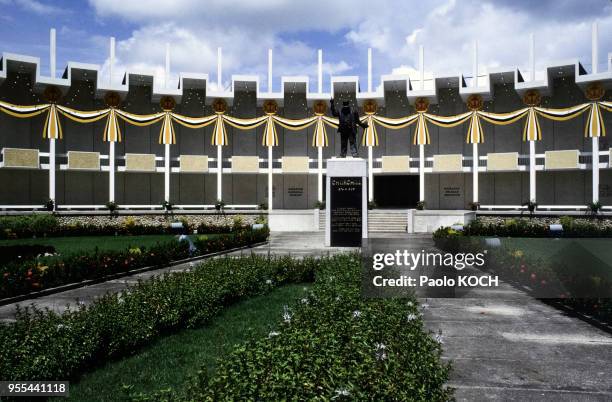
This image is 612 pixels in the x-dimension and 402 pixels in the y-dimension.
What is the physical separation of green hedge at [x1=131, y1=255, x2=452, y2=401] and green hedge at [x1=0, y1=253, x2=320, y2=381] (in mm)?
2242

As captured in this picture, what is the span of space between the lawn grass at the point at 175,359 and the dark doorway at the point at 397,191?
30.5 meters

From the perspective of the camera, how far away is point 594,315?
845 centimetres

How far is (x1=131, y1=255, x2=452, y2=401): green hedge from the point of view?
3.36m

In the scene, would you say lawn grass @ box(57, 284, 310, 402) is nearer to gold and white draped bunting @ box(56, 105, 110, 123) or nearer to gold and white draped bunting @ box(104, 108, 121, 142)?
gold and white draped bunting @ box(104, 108, 121, 142)

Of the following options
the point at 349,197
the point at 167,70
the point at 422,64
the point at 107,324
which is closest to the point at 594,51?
the point at 422,64

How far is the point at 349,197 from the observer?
1866 centimetres

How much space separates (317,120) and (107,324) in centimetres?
2975

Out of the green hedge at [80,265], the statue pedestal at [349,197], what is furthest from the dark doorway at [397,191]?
the green hedge at [80,265]

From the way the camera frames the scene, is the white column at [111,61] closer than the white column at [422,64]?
Yes

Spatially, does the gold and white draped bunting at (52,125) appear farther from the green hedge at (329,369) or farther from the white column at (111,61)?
the green hedge at (329,369)

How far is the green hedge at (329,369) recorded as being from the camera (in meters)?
3.36

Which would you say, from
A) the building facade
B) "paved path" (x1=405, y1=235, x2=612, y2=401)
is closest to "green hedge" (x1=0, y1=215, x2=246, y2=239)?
the building facade

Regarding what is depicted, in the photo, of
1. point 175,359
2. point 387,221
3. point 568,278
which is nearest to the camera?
point 175,359

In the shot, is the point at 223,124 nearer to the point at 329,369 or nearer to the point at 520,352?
the point at 520,352
